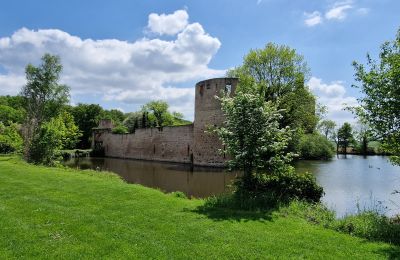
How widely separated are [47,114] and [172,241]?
23.7 m

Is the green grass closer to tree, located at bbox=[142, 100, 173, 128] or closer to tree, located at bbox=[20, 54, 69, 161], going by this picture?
tree, located at bbox=[20, 54, 69, 161]

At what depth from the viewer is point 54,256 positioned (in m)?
5.14

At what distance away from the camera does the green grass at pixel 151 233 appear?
5480mm

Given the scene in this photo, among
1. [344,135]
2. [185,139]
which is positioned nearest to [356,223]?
[185,139]

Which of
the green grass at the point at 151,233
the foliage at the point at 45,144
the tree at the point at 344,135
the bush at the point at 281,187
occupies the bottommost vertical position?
the green grass at the point at 151,233

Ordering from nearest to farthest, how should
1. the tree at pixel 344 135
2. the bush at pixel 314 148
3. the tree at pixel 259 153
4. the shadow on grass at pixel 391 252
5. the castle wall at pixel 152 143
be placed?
the shadow on grass at pixel 391 252, the tree at pixel 259 153, the castle wall at pixel 152 143, the bush at pixel 314 148, the tree at pixel 344 135

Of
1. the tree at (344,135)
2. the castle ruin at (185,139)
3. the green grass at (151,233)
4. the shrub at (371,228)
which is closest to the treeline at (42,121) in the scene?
the castle ruin at (185,139)

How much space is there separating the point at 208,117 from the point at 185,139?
5655mm

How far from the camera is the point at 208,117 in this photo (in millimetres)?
27828

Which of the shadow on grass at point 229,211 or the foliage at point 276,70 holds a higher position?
the foliage at point 276,70

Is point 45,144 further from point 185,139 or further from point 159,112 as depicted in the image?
point 159,112

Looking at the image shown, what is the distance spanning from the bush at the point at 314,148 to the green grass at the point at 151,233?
1419 inches

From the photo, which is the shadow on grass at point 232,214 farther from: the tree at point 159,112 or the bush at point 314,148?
the tree at point 159,112

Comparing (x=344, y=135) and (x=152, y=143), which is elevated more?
(x=344, y=135)
